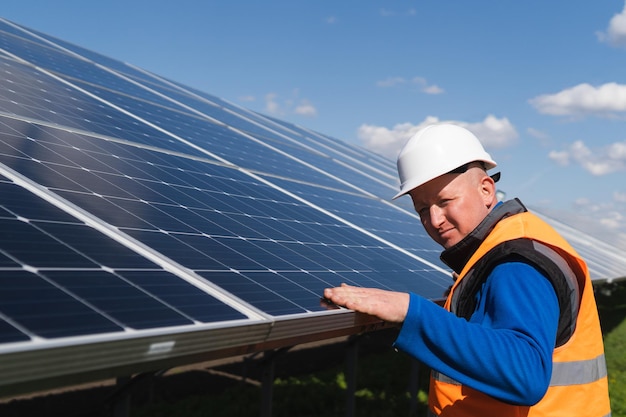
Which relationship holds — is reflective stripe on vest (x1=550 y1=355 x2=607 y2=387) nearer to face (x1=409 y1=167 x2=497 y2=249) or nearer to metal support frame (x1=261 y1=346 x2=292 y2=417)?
face (x1=409 y1=167 x2=497 y2=249)

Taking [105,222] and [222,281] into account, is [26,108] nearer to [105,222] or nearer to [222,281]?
[105,222]

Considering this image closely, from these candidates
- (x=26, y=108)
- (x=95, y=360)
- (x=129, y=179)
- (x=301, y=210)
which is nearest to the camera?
(x=95, y=360)

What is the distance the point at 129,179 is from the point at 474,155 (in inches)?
121

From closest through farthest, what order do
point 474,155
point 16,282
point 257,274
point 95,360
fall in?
1. point 95,360
2. point 16,282
3. point 474,155
4. point 257,274

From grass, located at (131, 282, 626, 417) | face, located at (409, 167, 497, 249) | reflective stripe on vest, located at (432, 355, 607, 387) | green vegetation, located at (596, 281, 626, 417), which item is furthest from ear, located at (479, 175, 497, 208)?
green vegetation, located at (596, 281, 626, 417)

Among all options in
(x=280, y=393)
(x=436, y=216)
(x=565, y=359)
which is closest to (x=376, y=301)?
(x=436, y=216)

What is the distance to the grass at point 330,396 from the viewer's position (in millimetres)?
12789

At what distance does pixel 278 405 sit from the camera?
13.1 m

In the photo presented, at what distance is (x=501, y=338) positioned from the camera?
299 centimetres

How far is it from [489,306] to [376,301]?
0.57 meters

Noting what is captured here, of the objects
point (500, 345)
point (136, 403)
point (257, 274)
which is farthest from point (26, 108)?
point (136, 403)

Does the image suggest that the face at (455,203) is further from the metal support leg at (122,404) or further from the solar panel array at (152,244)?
the metal support leg at (122,404)

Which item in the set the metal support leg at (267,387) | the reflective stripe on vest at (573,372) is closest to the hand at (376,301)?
the reflective stripe on vest at (573,372)

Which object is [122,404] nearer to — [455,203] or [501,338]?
[455,203]
